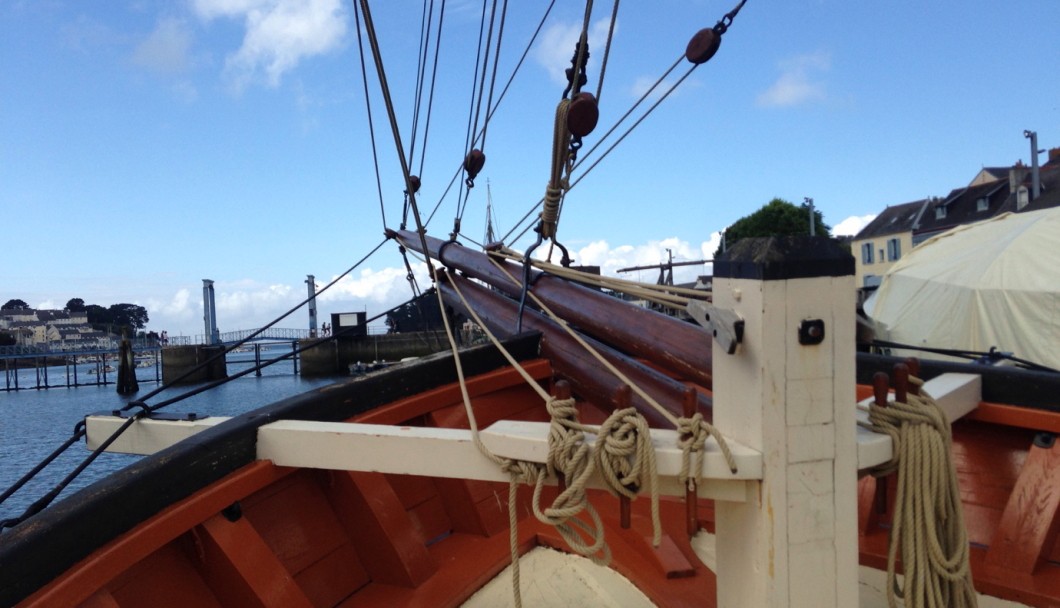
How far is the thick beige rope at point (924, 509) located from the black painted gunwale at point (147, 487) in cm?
187

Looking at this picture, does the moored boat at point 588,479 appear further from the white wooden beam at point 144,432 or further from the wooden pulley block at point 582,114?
the wooden pulley block at point 582,114

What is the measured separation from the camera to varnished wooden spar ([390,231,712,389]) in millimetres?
2711

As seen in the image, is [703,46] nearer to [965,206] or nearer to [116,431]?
[116,431]

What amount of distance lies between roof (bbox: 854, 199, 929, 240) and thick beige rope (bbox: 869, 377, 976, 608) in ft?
137

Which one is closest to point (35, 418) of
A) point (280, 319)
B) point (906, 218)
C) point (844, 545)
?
point (280, 319)

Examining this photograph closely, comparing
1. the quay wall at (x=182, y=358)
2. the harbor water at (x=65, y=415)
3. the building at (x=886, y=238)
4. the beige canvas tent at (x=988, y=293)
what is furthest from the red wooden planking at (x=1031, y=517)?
the quay wall at (x=182, y=358)

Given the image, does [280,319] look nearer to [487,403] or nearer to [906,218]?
[487,403]

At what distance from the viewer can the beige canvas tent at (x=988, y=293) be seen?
11.5 metres

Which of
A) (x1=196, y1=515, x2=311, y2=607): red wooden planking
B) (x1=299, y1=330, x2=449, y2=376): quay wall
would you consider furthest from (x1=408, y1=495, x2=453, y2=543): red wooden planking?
(x1=299, y1=330, x2=449, y2=376): quay wall

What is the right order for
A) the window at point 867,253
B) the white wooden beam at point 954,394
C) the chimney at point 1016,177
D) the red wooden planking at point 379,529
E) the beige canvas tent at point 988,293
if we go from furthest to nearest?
1. the window at point 867,253
2. the chimney at point 1016,177
3. the beige canvas tent at point 988,293
4. the red wooden planking at point 379,529
5. the white wooden beam at point 954,394

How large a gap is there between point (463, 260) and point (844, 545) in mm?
3605

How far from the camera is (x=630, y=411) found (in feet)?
4.90

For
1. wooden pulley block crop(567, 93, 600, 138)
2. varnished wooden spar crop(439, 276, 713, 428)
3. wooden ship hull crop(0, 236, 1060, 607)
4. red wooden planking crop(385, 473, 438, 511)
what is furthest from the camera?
wooden pulley block crop(567, 93, 600, 138)

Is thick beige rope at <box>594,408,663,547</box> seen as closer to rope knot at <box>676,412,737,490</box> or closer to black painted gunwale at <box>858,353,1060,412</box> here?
rope knot at <box>676,412,737,490</box>
